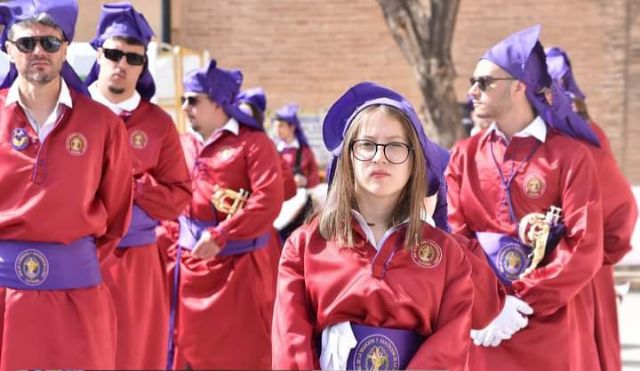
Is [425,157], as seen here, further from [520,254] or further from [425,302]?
[520,254]

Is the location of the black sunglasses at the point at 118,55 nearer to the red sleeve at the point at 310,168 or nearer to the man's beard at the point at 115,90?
the man's beard at the point at 115,90

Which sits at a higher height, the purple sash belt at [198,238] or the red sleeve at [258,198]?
the red sleeve at [258,198]

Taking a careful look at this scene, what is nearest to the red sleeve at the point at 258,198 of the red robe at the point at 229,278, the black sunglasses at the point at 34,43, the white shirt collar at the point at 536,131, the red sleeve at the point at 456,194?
the red robe at the point at 229,278

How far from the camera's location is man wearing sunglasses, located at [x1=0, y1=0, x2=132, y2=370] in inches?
177

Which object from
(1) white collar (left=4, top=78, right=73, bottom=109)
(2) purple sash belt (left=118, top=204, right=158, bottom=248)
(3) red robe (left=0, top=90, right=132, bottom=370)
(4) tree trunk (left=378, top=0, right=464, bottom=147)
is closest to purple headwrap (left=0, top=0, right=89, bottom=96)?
(1) white collar (left=4, top=78, right=73, bottom=109)

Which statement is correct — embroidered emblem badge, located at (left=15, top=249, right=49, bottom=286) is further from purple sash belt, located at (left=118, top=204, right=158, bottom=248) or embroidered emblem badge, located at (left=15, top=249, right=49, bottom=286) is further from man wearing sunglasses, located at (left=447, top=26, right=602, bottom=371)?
man wearing sunglasses, located at (left=447, top=26, right=602, bottom=371)

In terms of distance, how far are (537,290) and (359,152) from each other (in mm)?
1744

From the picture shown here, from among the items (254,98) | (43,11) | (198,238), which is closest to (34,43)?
(43,11)

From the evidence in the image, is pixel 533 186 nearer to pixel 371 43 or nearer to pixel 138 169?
pixel 138 169

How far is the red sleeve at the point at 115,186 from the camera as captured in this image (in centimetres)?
480

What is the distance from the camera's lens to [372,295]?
3.55 meters

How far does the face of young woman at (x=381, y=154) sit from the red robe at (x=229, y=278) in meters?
3.68

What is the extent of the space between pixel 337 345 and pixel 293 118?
10849 mm

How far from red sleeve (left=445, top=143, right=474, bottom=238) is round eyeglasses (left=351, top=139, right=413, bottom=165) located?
1.85m
